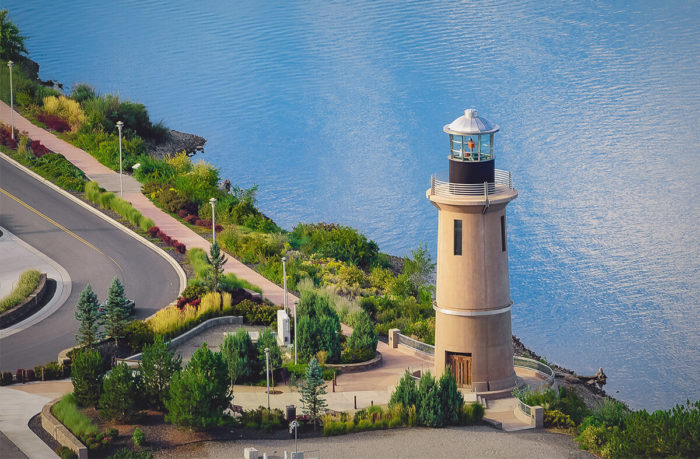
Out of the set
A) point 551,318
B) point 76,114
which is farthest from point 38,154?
point 551,318

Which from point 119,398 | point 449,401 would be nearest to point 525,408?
point 449,401

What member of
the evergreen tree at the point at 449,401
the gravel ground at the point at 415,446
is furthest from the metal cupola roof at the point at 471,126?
the gravel ground at the point at 415,446

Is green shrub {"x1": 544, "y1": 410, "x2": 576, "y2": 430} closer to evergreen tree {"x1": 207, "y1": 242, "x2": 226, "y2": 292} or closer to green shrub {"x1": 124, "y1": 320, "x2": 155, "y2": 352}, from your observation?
green shrub {"x1": 124, "y1": 320, "x2": 155, "y2": 352}

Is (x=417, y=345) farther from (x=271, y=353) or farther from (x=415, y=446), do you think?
(x=415, y=446)

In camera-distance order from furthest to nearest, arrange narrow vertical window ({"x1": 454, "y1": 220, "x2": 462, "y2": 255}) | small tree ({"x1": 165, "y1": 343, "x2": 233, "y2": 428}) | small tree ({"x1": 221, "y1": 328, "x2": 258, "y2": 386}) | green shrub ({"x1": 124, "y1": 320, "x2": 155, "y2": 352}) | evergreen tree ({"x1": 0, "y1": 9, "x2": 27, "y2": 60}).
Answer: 1. evergreen tree ({"x1": 0, "y1": 9, "x2": 27, "y2": 60})
2. green shrub ({"x1": 124, "y1": 320, "x2": 155, "y2": 352})
3. small tree ({"x1": 221, "y1": 328, "x2": 258, "y2": 386})
4. narrow vertical window ({"x1": 454, "y1": 220, "x2": 462, "y2": 255})
5. small tree ({"x1": 165, "y1": 343, "x2": 233, "y2": 428})

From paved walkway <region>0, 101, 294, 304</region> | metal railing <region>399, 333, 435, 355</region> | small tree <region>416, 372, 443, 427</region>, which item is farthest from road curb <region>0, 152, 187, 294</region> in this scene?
small tree <region>416, 372, 443, 427</region>

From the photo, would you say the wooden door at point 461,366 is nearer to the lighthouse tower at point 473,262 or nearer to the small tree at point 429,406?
the lighthouse tower at point 473,262
